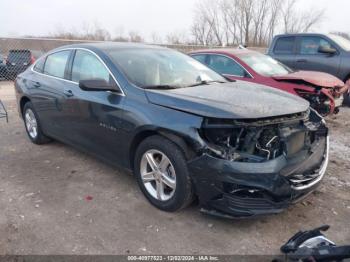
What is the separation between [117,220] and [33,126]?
2.95 m

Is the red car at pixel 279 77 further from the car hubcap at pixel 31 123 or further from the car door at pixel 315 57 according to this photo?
the car hubcap at pixel 31 123

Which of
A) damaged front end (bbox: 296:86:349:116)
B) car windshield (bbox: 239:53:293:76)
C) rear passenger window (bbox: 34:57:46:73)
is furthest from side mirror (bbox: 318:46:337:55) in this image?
rear passenger window (bbox: 34:57:46:73)

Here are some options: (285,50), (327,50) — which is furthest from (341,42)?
(285,50)

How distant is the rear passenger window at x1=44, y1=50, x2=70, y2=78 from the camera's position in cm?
451

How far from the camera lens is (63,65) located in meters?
4.52

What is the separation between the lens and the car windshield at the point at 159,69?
11.9ft

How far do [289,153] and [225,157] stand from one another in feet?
1.96

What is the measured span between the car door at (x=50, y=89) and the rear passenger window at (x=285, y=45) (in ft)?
21.5

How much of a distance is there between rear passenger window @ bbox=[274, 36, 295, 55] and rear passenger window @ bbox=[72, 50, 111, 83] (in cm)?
662

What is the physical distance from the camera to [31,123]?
5422 millimetres

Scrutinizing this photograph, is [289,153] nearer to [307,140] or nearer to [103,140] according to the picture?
[307,140]

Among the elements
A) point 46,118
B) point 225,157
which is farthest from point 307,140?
point 46,118

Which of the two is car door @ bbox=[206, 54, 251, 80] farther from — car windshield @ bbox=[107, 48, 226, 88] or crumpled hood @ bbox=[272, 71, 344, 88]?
car windshield @ bbox=[107, 48, 226, 88]

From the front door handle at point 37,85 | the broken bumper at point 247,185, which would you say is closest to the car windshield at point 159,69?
the broken bumper at point 247,185
